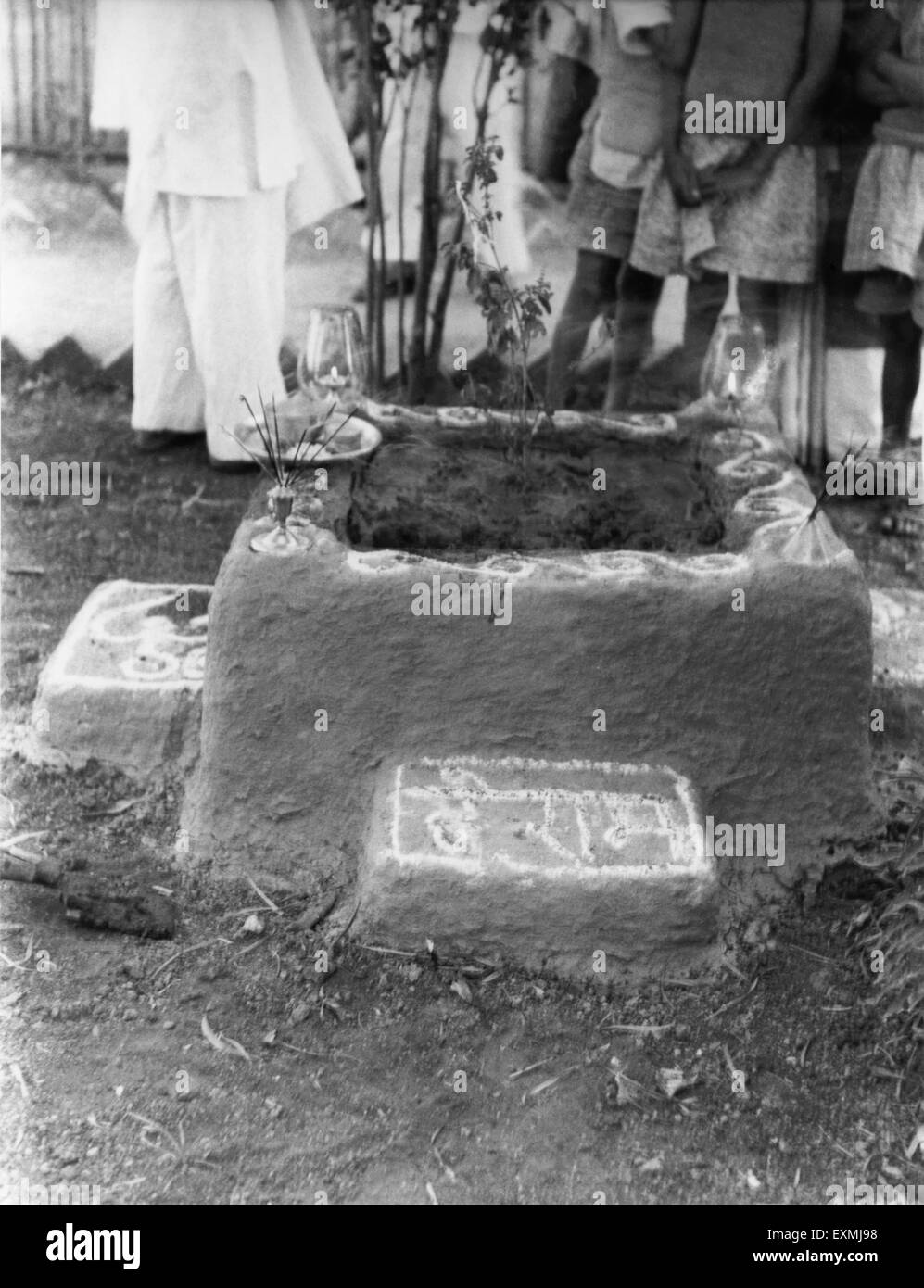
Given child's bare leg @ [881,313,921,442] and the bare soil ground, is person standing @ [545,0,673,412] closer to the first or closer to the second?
child's bare leg @ [881,313,921,442]

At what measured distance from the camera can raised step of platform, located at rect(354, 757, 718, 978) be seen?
123 inches

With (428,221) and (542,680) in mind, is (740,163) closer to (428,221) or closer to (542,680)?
→ (428,221)

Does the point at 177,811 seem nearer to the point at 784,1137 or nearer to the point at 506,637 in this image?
the point at 506,637

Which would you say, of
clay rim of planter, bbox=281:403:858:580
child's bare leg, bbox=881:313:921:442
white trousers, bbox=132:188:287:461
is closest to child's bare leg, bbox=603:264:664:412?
child's bare leg, bbox=881:313:921:442

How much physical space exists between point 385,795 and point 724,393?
151 cm

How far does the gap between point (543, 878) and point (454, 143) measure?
3309 millimetres

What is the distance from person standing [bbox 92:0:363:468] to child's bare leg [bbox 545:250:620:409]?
2.92 ft

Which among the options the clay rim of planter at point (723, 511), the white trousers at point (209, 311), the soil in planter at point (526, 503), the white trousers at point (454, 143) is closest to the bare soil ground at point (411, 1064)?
the clay rim of planter at point (723, 511)

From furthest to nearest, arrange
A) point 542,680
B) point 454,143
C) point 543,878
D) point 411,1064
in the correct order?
1. point 454,143
2. point 542,680
3. point 543,878
4. point 411,1064

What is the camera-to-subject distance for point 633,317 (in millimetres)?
5559

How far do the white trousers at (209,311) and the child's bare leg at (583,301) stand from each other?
3.33 feet

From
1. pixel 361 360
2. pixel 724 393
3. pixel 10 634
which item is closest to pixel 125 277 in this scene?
pixel 10 634

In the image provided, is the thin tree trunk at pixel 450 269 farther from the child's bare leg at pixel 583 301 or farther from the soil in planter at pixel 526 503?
the soil in planter at pixel 526 503

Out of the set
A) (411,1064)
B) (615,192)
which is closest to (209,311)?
(615,192)
